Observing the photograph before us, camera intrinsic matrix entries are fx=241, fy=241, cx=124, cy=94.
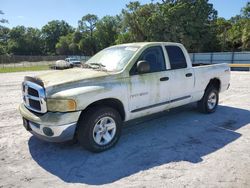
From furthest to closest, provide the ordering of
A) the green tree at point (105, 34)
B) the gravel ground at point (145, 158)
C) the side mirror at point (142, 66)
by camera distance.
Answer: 1. the green tree at point (105, 34)
2. the side mirror at point (142, 66)
3. the gravel ground at point (145, 158)

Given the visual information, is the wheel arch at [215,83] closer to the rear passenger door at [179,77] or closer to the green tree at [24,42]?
the rear passenger door at [179,77]

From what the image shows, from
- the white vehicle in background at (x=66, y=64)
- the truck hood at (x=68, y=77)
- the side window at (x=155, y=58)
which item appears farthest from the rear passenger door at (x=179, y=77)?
the white vehicle in background at (x=66, y=64)

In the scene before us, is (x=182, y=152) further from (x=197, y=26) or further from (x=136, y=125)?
(x=197, y=26)

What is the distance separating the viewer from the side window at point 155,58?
17.1 feet

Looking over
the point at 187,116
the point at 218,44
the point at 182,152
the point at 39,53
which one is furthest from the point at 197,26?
the point at 39,53

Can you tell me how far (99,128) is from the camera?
446 cm

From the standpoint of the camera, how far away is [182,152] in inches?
176

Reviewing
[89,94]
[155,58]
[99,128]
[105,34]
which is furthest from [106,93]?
[105,34]

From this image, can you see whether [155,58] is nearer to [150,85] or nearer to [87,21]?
[150,85]

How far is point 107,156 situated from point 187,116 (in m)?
3.19

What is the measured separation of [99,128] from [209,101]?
12.7 feet

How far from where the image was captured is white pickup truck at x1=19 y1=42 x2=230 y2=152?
4.06 metres

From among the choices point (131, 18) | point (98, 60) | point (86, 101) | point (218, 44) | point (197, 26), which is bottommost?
point (86, 101)

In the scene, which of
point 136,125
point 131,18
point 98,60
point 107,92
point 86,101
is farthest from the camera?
point 131,18
